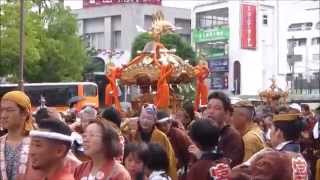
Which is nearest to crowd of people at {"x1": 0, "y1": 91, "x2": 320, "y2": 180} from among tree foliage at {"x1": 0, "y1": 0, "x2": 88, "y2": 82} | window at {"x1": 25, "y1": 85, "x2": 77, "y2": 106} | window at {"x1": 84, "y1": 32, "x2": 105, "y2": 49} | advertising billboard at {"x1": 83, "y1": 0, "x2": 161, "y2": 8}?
window at {"x1": 25, "y1": 85, "x2": 77, "y2": 106}

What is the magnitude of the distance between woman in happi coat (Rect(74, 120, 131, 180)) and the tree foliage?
110 ft

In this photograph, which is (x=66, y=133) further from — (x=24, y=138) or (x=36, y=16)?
(x=36, y=16)

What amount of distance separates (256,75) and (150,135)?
64600 millimetres

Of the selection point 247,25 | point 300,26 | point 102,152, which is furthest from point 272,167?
point 300,26

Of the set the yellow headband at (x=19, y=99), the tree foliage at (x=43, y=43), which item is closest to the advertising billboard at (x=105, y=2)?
the tree foliage at (x=43, y=43)

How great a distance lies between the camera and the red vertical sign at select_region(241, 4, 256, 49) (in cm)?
7006

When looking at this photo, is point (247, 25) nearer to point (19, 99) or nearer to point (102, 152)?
point (19, 99)

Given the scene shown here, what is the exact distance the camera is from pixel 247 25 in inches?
2788

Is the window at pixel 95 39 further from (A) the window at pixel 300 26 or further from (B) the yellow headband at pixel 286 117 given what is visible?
(B) the yellow headband at pixel 286 117

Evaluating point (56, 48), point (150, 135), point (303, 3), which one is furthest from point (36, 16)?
point (303, 3)

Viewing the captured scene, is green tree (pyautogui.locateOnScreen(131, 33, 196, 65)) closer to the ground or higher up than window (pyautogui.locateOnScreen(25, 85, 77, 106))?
higher up

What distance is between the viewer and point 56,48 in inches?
1656

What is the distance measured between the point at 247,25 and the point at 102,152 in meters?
66.7

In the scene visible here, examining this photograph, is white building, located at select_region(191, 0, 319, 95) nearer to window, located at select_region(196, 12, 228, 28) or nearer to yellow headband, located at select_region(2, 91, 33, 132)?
window, located at select_region(196, 12, 228, 28)
